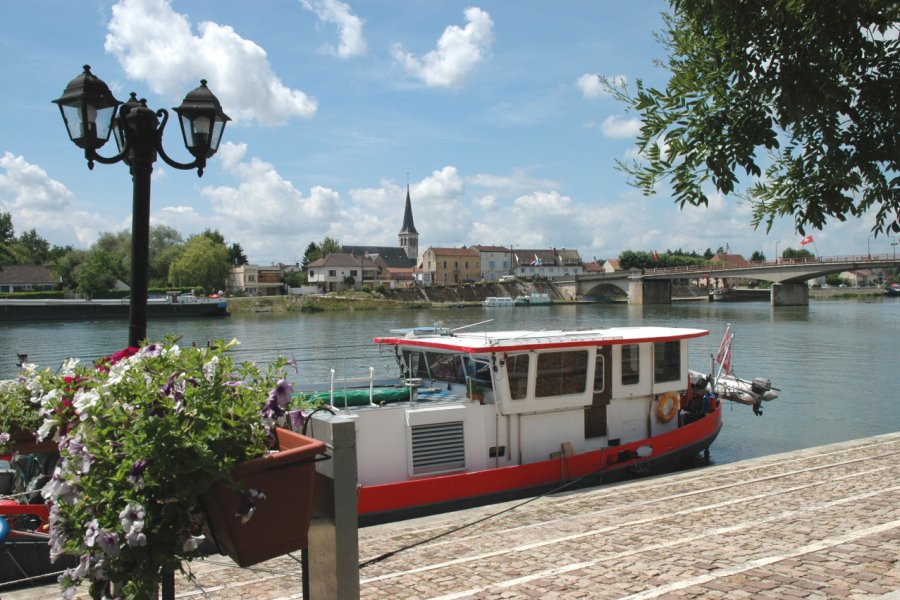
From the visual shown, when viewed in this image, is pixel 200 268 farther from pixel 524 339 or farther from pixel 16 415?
pixel 16 415

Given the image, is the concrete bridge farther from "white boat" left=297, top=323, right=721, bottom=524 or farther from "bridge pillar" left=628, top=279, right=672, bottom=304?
"white boat" left=297, top=323, right=721, bottom=524

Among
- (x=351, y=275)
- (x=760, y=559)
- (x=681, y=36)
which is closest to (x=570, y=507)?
(x=760, y=559)

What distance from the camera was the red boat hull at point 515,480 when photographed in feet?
33.7

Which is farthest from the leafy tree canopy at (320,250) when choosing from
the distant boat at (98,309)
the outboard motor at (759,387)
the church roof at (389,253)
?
the outboard motor at (759,387)

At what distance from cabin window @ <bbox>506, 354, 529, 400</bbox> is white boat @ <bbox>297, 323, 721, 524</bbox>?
2 centimetres

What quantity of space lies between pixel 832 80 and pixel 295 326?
176ft

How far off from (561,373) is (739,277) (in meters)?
84.9

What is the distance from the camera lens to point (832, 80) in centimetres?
529

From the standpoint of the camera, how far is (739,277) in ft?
294

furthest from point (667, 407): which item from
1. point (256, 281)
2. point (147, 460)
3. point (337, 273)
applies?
point (337, 273)

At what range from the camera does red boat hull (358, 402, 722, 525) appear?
10.3 metres

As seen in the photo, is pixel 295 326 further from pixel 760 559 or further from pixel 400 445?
pixel 760 559

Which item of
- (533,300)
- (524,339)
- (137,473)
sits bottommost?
(533,300)

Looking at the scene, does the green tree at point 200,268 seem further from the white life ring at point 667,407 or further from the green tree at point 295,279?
the white life ring at point 667,407
